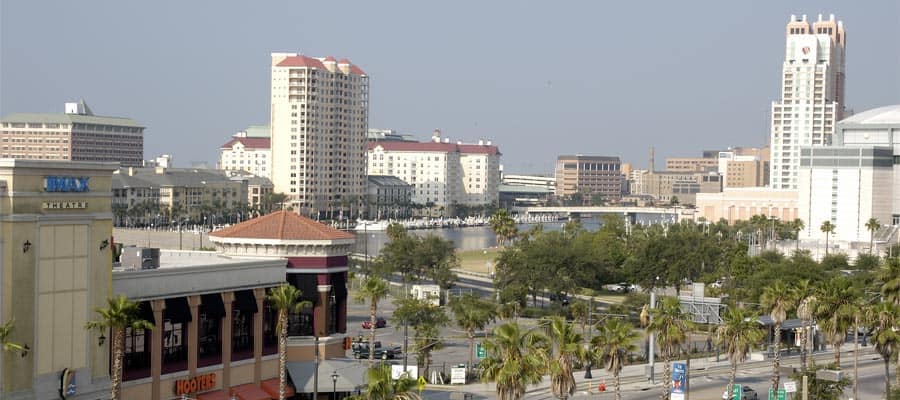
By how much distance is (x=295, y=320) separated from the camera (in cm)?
7025

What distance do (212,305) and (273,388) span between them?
626cm

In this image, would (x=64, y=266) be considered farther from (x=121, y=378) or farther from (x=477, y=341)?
(x=477, y=341)

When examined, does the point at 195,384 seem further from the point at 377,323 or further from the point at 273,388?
the point at 377,323

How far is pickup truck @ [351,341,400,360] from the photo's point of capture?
317 ft

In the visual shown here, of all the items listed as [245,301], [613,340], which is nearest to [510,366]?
[613,340]

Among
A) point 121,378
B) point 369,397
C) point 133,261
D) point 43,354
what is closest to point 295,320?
point 133,261

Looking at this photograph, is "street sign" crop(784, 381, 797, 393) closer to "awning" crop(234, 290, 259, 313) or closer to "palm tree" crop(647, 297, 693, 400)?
"palm tree" crop(647, 297, 693, 400)

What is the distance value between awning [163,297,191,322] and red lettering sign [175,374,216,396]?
2871 mm

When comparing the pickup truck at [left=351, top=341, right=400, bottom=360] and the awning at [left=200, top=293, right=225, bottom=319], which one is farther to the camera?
the pickup truck at [left=351, top=341, right=400, bottom=360]

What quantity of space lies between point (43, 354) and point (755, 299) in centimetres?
8236

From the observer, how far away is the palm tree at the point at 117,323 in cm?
5247

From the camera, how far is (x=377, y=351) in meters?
98.1

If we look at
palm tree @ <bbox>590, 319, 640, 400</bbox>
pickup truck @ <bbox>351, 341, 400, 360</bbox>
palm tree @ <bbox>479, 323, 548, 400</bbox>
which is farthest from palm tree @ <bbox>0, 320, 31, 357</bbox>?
pickup truck @ <bbox>351, 341, 400, 360</bbox>

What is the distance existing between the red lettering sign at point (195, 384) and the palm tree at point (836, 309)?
35.1 metres
